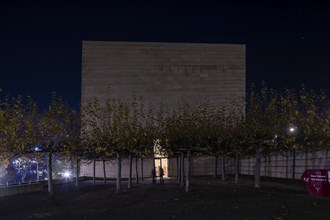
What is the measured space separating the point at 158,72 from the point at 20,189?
145ft

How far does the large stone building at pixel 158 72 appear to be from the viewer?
84.2 m

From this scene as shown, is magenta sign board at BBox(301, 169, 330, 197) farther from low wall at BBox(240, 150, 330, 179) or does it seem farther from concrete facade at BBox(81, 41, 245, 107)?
concrete facade at BBox(81, 41, 245, 107)

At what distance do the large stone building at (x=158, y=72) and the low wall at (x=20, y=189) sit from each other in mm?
35306

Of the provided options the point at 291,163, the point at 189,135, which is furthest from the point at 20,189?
the point at 291,163

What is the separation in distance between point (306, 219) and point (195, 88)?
214 feet

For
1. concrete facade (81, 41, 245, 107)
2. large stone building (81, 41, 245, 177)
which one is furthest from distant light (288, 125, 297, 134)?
concrete facade (81, 41, 245, 107)

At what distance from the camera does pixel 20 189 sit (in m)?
44.5

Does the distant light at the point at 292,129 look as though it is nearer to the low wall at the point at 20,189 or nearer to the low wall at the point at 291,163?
the low wall at the point at 291,163

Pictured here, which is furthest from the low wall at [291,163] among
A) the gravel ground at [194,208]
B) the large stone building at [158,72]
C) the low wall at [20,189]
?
the large stone building at [158,72]

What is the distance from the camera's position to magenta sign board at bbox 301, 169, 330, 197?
28469 millimetres

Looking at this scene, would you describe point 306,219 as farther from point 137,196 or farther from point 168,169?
point 168,169

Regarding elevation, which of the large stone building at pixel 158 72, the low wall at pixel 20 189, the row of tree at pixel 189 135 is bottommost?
the low wall at pixel 20 189

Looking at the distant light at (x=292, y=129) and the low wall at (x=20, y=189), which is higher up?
the distant light at (x=292, y=129)

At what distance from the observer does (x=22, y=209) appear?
31297 millimetres
